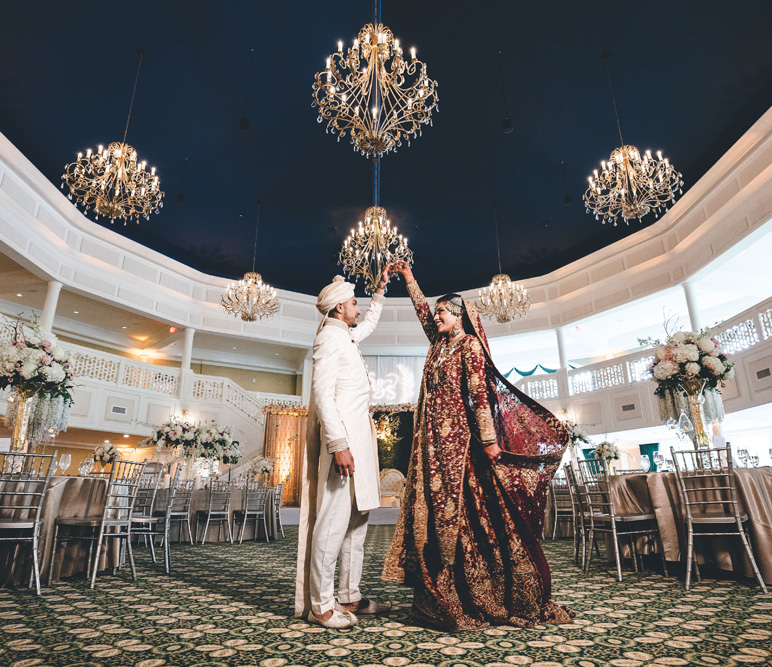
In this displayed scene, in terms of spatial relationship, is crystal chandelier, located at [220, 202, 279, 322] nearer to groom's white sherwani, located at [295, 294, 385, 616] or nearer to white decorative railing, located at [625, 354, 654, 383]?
groom's white sherwani, located at [295, 294, 385, 616]

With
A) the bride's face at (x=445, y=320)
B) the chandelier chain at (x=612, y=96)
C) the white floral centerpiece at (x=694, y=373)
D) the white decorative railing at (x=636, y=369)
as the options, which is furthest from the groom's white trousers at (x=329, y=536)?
the white decorative railing at (x=636, y=369)

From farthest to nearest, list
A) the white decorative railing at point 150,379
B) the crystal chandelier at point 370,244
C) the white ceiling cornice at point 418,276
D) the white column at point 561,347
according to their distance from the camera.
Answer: the white column at point 561,347
the white decorative railing at point 150,379
the white ceiling cornice at point 418,276
the crystal chandelier at point 370,244

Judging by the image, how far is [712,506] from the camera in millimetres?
3234

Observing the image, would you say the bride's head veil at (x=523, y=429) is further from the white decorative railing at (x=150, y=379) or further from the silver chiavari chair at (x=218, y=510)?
the white decorative railing at (x=150, y=379)

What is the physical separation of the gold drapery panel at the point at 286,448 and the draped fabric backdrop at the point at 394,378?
263cm

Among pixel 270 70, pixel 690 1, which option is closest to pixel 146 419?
pixel 270 70

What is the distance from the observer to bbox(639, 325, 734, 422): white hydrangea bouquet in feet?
13.2

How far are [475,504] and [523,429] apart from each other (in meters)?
0.42

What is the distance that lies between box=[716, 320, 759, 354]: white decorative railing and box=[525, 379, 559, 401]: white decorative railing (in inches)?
184

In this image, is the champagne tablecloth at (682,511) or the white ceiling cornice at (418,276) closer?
the champagne tablecloth at (682,511)

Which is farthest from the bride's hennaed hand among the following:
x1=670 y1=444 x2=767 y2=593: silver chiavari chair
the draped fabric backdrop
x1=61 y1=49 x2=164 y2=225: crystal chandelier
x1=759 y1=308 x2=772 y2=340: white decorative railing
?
the draped fabric backdrop

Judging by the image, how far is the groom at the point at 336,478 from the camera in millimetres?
2051

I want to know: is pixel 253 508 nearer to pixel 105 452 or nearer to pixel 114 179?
pixel 105 452

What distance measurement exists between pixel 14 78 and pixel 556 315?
12.5 metres
